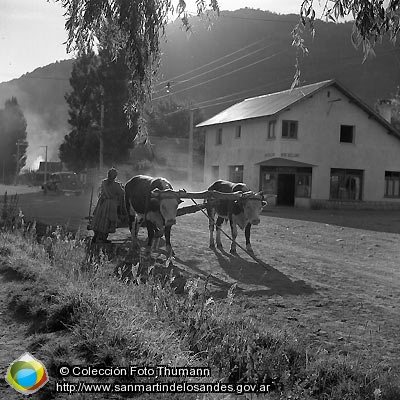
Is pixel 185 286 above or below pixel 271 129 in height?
below

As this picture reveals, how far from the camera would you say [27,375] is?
482 cm

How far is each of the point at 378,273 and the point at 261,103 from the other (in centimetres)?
3229

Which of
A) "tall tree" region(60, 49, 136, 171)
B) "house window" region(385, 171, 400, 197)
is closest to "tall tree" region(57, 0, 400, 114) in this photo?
"house window" region(385, 171, 400, 197)

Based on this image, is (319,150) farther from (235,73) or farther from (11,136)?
(235,73)

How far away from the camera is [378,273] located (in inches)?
462

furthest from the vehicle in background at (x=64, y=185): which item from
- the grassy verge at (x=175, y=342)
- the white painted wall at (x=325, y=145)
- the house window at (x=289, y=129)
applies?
the grassy verge at (x=175, y=342)

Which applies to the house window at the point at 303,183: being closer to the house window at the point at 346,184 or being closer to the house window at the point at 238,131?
the house window at the point at 346,184

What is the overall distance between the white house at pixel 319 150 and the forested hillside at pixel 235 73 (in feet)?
101

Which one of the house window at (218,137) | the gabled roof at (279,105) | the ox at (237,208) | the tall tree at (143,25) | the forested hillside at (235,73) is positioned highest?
the forested hillside at (235,73)

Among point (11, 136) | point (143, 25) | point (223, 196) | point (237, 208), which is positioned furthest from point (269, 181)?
point (11, 136)

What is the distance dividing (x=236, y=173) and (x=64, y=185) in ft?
53.4

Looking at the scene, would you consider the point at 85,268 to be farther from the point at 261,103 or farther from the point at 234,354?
the point at 261,103

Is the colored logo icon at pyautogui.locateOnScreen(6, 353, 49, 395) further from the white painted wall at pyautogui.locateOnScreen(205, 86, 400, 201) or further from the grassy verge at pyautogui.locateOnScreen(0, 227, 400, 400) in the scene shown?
the white painted wall at pyautogui.locateOnScreen(205, 86, 400, 201)

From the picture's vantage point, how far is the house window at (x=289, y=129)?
3750cm
